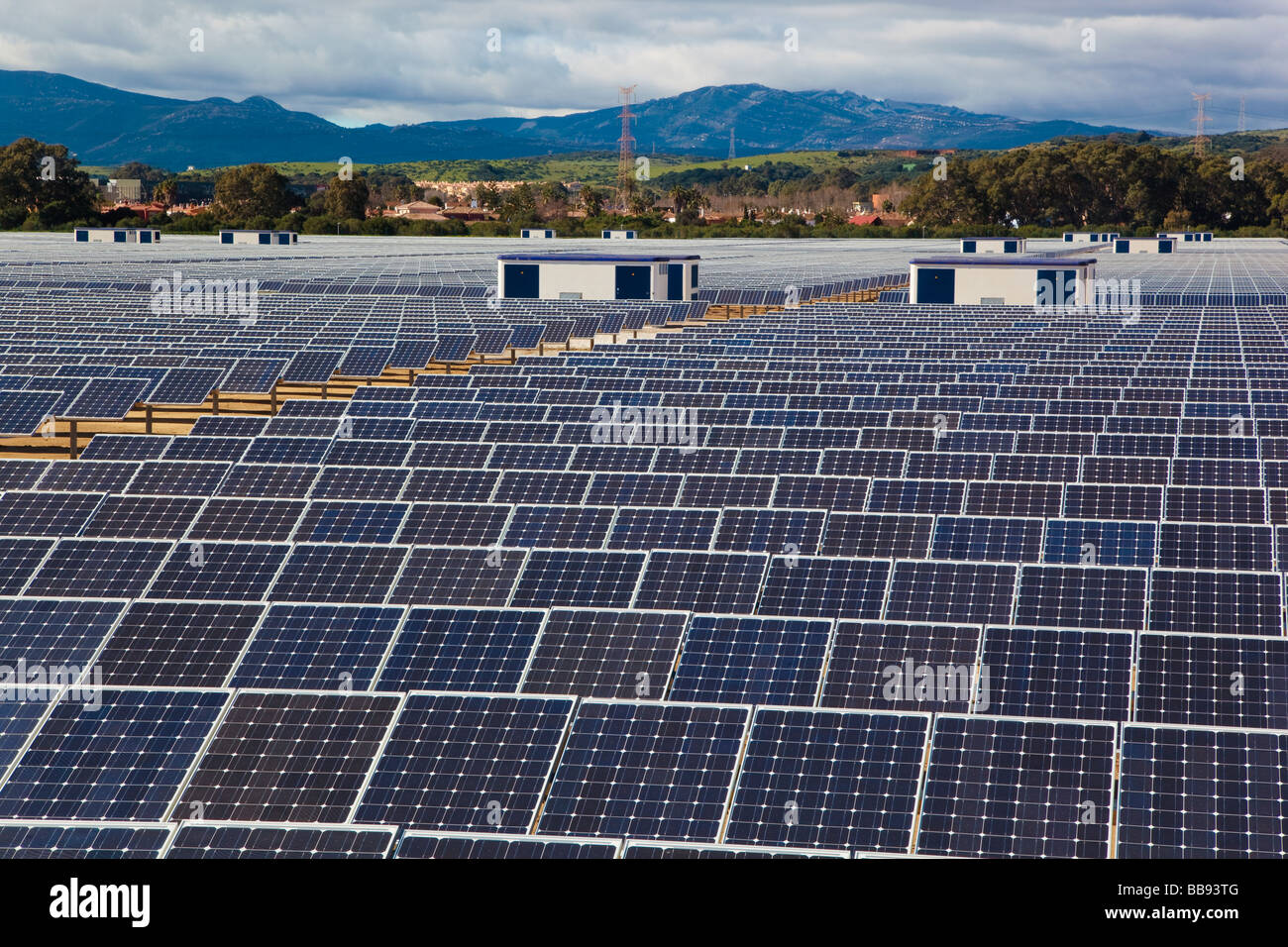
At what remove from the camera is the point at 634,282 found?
60062 millimetres

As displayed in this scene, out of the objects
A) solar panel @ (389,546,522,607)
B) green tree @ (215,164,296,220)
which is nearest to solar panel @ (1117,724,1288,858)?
solar panel @ (389,546,522,607)

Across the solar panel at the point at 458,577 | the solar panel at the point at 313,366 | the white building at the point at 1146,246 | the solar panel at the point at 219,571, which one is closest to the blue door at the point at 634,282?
the solar panel at the point at 313,366

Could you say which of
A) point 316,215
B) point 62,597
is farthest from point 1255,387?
point 316,215

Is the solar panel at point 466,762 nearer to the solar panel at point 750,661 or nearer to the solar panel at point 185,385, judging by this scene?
the solar panel at point 750,661

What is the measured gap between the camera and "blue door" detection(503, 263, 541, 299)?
60.2 metres

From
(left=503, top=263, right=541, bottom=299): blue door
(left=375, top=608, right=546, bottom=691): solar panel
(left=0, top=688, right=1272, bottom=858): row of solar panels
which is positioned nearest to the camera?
(left=0, top=688, right=1272, bottom=858): row of solar panels

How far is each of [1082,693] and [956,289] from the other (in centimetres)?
4800

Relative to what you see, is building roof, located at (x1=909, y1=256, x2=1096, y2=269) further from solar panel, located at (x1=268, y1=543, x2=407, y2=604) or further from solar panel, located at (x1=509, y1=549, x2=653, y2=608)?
solar panel, located at (x1=268, y1=543, x2=407, y2=604)

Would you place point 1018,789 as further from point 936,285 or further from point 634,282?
point 634,282

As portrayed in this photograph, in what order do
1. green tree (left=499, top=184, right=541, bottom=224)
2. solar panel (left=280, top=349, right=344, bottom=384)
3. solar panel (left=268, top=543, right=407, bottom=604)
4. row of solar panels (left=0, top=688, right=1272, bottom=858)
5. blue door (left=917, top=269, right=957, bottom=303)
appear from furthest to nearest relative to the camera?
green tree (left=499, top=184, right=541, bottom=224) < blue door (left=917, top=269, right=957, bottom=303) < solar panel (left=280, top=349, right=344, bottom=384) < solar panel (left=268, top=543, right=407, bottom=604) < row of solar panels (left=0, top=688, right=1272, bottom=858)

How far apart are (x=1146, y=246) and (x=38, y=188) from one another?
107022mm
